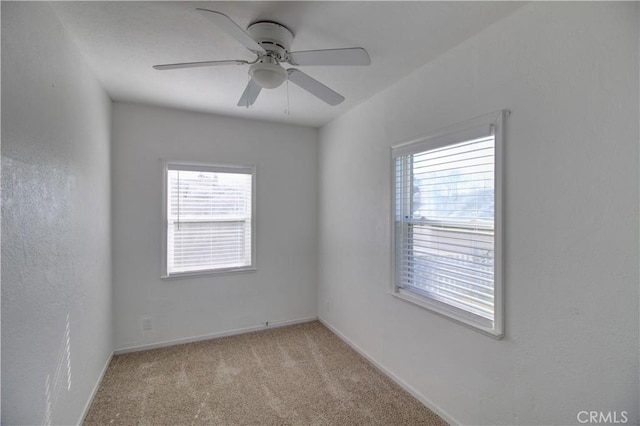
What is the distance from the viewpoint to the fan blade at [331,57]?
155 cm

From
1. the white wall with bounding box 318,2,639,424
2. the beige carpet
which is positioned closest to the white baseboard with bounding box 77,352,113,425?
the beige carpet

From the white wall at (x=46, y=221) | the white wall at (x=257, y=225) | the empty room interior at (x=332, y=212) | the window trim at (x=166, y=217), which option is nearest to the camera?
the white wall at (x=46, y=221)

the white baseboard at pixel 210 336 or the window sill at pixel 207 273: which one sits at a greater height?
the window sill at pixel 207 273

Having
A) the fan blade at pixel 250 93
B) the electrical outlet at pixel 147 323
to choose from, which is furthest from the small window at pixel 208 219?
the fan blade at pixel 250 93

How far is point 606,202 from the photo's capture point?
130cm

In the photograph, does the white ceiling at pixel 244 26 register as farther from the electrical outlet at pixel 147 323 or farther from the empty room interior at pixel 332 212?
the electrical outlet at pixel 147 323

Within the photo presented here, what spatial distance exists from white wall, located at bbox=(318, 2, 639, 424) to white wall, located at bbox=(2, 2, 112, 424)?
2.28 metres

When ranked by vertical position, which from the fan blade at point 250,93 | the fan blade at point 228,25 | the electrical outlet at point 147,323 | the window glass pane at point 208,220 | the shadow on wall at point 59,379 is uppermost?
the fan blade at point 228,25

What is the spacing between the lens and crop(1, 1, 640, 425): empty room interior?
1.31m

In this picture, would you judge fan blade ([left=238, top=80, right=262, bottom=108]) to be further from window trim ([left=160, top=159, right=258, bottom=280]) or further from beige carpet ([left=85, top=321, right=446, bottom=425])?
beige carpet ([left=85, top=321, right=446, bottom=425])

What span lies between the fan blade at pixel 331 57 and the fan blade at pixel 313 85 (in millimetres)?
94

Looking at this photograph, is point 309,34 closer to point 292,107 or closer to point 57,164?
point 292,107

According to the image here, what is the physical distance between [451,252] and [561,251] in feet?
2.20

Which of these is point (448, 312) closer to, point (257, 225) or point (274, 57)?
point (274, 57)
